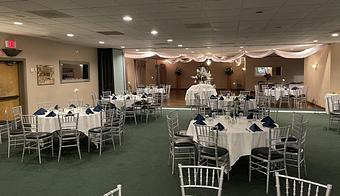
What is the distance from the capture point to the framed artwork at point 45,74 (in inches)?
387

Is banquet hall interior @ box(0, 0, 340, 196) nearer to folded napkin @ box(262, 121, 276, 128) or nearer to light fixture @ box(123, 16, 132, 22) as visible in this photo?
folded napkin @ box(262, 121, 276, 128)

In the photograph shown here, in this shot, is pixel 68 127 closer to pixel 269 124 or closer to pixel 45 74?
pixel 269 124

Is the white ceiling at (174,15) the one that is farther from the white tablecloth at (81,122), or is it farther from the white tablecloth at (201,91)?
the white tablecloth at (201,91)

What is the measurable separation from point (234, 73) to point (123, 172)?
21.3 meters

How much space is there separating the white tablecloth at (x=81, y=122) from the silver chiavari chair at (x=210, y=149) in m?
2.80

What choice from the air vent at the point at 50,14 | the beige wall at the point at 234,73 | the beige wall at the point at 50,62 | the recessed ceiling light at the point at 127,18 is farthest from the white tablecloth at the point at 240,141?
the beige wall at the point at 234,73

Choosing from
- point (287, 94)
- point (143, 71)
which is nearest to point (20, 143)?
point (287, 94)

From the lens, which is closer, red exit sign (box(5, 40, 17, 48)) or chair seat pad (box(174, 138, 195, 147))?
chair seat pad (box(174, 138, 195, 147))

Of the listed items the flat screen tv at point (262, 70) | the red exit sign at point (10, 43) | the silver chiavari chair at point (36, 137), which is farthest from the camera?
the flat screen tv at point (262, 70)

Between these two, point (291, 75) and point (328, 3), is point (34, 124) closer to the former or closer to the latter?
point (328, 3)

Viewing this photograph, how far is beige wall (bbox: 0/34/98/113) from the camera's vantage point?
9.27 m

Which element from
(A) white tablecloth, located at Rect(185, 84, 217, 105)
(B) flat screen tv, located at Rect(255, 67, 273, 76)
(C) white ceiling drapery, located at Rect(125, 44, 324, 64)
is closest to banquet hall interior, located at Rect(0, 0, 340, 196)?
(C) white ceiling drapery, located at Rect(125, 44, 324, 64)

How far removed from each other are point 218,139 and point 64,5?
11.3 feet

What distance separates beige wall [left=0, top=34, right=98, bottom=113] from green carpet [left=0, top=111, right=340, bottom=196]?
306cm
